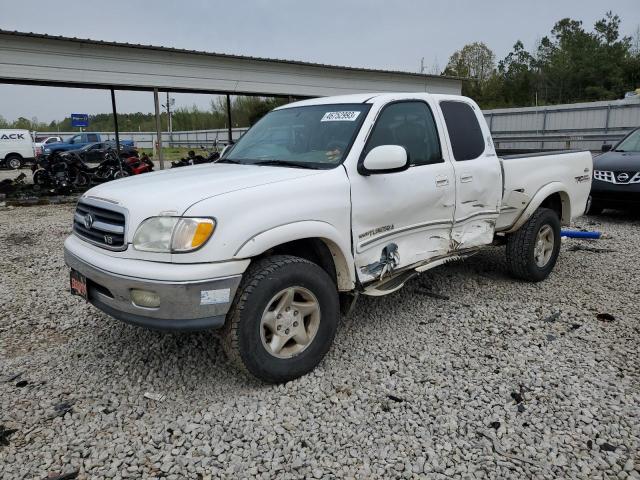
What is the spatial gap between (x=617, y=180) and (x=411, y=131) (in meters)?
6.23

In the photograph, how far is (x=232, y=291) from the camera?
2703 millimetres

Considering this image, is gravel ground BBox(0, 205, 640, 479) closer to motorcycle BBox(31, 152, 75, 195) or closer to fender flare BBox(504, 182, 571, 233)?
fender flare BBox(504, 182, 571, 233)

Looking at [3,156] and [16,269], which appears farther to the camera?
[3,156]

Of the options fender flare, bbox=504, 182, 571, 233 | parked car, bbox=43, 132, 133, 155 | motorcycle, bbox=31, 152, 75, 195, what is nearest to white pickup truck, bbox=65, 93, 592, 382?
fender flare, bbox=504, 182, 571, 233

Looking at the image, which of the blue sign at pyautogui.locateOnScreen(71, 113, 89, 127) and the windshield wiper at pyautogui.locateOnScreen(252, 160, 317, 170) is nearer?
the windshield wiper at pyautogui.locateOnScreen(252, 160, 317, 170)

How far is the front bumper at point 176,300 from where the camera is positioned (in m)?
2.58

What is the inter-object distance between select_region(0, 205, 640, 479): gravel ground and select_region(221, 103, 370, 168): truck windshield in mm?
1450

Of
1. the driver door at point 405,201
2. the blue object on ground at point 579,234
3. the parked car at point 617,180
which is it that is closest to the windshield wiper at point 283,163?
the driver door at point 405,201

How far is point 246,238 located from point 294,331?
0.74 metres

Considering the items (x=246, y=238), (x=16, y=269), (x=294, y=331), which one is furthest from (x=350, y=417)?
Result: (x=16, y=269)

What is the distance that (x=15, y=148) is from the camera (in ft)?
77.9

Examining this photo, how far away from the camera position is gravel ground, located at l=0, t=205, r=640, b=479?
2.43 m

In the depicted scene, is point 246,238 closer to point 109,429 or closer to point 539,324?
point 109,429

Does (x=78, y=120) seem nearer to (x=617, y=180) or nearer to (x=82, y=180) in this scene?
(x=82, y=180)
